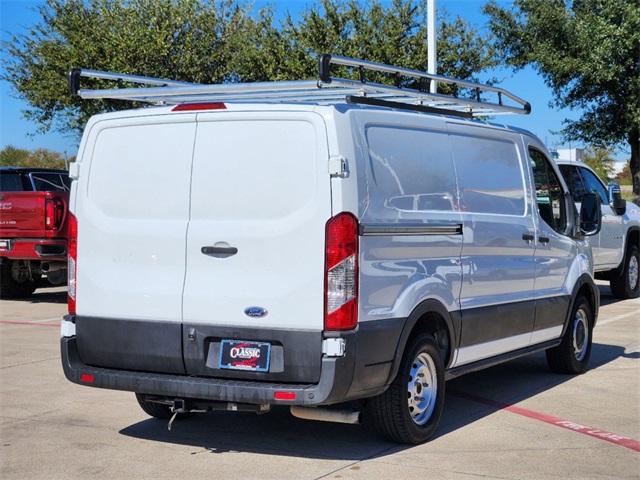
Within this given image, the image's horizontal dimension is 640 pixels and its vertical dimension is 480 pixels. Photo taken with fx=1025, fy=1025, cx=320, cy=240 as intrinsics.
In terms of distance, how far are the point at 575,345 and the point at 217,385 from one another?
14.6ft

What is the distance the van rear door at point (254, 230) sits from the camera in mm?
5836

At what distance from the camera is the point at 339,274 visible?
5797 millimetres

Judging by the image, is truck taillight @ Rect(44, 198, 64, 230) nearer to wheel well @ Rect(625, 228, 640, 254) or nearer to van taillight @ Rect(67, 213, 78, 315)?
van taillight @ Rect(67, 213, 78, 315)

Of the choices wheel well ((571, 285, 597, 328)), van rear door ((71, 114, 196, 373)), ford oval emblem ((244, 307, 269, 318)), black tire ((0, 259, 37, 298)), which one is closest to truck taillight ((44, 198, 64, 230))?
black tire ((0, 259, 37, 298))

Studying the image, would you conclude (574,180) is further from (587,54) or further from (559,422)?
(587,54)

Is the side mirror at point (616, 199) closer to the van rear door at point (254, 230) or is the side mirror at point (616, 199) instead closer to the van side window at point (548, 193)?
the van side window at point (548, 193)

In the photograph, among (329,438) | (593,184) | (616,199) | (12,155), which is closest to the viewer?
(329,438)

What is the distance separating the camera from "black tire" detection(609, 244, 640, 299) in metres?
16.0

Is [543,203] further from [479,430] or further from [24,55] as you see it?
[24,55]

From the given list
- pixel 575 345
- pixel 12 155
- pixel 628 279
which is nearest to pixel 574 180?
pixel 628 279

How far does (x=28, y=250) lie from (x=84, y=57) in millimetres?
14556

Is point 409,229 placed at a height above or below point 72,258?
above

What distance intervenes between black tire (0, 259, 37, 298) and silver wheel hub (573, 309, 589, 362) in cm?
930

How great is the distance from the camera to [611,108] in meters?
27.8
